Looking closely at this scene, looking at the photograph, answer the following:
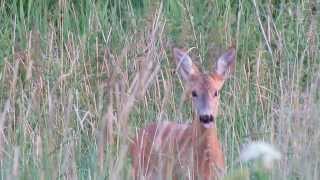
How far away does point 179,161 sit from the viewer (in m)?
6.28

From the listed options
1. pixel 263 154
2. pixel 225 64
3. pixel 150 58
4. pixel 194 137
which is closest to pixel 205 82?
pixel 225 64

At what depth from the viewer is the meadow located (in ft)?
22.0

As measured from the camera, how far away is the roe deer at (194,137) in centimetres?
637

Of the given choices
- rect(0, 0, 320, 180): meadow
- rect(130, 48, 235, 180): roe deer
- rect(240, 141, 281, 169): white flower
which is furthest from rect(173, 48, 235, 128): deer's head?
rect(240, 141, 281, 169): white flower

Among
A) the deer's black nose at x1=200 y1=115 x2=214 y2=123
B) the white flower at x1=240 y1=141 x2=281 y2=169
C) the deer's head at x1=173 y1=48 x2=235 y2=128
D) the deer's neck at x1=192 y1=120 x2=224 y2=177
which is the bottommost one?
the deer's neck at x1=192 y1=120 x2=224 y2=177

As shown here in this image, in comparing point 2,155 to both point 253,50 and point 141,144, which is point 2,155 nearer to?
point 141,144

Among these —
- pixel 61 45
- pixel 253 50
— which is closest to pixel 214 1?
pixel 253 50

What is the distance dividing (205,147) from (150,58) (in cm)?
73

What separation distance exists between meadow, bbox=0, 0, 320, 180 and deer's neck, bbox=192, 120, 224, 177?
80mm

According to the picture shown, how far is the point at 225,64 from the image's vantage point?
704 cm

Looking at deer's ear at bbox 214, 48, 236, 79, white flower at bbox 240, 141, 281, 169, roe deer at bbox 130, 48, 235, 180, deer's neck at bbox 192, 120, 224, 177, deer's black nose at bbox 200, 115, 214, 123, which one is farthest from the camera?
deer's ear at bbox 214, 48, 236, 79

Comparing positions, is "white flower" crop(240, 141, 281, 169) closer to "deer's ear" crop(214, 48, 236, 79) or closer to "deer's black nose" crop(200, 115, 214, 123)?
"deer's black nose" crop(200, 115, 214, 123)

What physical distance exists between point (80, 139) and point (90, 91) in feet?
3.10

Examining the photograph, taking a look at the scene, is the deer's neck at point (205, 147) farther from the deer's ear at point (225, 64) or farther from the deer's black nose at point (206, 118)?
the deer's ear at point (225, 64)
